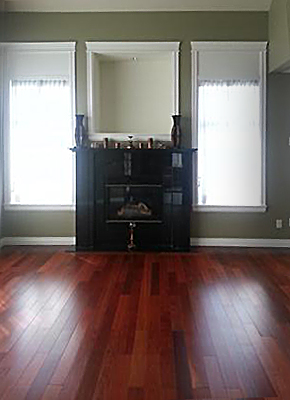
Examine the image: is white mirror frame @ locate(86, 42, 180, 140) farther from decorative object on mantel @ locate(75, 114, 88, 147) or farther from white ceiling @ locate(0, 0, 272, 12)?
white ceiling @ locate(0, 0, 272, 12)

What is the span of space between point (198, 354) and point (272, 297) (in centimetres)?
157

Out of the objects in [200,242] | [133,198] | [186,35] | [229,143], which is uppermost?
[186,35]

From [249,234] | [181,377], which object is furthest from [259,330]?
[249,234]

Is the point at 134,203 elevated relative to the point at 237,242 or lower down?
elevated

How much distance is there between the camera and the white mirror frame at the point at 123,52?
285 inches

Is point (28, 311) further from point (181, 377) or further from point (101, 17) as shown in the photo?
point (101, 17)

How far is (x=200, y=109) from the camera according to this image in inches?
288

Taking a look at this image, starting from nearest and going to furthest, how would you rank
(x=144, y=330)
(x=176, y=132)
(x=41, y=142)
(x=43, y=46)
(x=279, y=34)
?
(x=144, y=330), (x=279, y=34), (x=176, y=132), (x=43, y=46), (x=41, y=142)

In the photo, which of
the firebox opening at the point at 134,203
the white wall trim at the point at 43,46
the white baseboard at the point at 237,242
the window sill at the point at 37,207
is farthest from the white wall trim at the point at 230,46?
the window sill at the point at 37,207

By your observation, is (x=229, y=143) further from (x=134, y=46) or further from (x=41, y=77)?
(x=41, y=77)

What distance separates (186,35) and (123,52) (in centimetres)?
88

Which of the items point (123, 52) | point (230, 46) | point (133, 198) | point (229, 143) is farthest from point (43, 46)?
point (229, 143)

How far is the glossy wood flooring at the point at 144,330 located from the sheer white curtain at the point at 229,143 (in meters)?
1.36

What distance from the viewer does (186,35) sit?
7.25m
